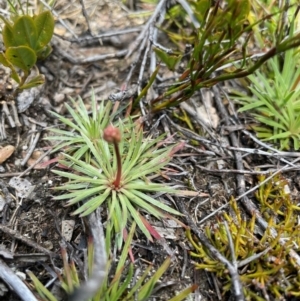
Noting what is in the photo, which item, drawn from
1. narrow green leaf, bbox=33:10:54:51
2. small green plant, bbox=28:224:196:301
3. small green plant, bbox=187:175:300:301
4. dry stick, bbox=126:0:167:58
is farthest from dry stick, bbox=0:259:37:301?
dry stick, bbox=126:0:167:58

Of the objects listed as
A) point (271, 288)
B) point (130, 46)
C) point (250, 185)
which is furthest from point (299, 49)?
point (271, 288)

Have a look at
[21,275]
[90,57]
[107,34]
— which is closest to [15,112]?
[90,57]

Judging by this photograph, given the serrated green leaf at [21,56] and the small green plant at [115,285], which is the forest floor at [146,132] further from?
the serrated green leaf at [21,56]

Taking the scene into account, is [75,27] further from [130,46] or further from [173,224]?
[173,224]

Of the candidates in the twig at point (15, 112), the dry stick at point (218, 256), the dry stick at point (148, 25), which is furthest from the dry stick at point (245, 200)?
the twig at point (15, 112)

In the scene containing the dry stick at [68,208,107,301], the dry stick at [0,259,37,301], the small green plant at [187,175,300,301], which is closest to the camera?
the dry stick at [68,208,107,301]

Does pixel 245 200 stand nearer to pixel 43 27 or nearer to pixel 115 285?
pixel 115 285

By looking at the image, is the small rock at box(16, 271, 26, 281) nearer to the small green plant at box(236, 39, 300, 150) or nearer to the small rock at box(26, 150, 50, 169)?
the small rock at box(26, 150, 50, 169)
